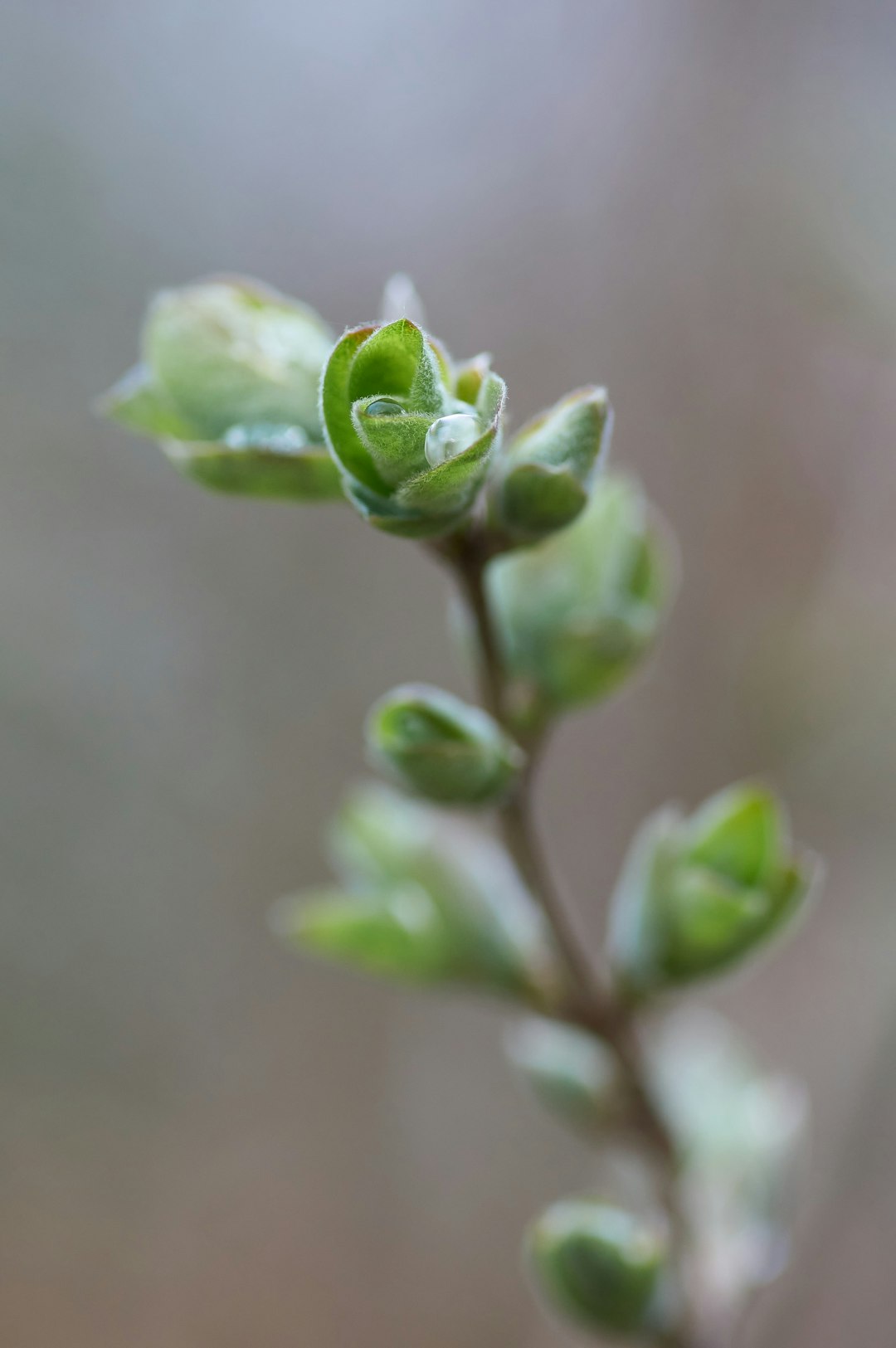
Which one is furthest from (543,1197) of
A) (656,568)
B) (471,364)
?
(471,364)

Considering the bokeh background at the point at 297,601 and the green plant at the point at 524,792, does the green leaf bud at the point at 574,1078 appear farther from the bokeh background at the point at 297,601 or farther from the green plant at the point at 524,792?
the bokeh background at the point at 297,601

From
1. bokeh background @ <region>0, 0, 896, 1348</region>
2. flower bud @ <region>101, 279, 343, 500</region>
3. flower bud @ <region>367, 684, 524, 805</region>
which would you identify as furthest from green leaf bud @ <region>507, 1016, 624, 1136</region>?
bokeh background @ <region>0, 0, 896, 1348</region>

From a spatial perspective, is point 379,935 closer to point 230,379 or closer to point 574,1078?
point 574,1078

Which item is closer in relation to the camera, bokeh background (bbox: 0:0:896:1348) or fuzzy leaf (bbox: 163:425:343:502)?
fuzzy leaf (bbox: 163:425:343:502)

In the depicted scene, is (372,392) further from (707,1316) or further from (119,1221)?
(119,1221)

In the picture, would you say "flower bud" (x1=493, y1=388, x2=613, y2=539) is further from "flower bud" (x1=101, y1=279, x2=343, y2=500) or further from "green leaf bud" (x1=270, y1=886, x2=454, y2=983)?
"green leaf bud" (x1=270, y1=886, x2=454, y2=983)

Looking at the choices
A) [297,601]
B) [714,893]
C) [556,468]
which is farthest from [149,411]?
[297,601]
